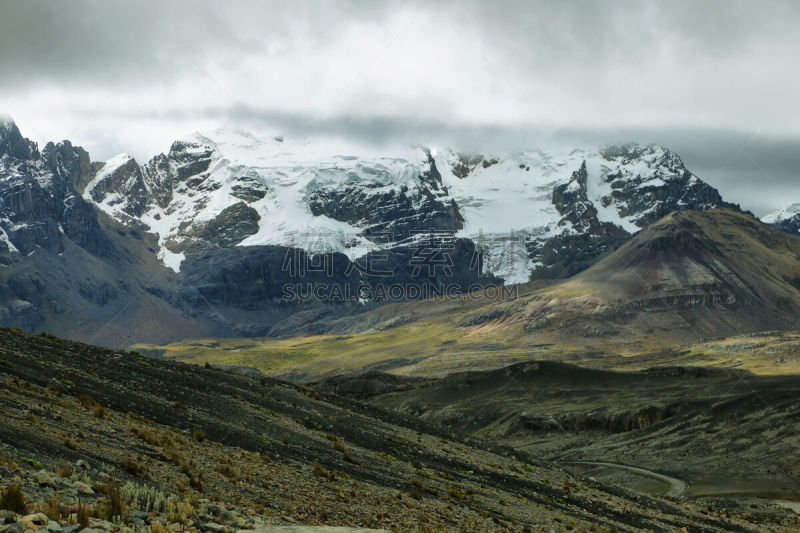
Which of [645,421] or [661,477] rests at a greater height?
[645,421]

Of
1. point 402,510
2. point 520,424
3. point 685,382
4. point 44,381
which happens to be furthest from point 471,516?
point 685,382

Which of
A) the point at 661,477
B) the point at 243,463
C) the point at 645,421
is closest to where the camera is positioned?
the point at 243,463

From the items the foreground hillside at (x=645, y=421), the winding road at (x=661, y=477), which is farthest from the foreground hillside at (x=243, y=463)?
the foreground hillside at (x=645, y=421)

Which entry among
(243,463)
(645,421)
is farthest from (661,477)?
(243,463)

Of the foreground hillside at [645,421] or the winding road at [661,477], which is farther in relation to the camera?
the foreground hillside at [645,421]

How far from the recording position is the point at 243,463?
1359 inches

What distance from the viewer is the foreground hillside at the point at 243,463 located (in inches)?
982

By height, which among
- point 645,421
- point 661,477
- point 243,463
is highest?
point 243,463

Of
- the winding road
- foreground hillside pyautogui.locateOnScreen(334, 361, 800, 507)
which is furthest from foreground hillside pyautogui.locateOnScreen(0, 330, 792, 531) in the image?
foreground hillside pyautogui.locateOnScreen(334, 361, 800, 507)

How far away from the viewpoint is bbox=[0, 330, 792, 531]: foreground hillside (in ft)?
81.9

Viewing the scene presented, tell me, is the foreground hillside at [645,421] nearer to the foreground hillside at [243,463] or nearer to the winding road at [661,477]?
the winding road at [661,477]

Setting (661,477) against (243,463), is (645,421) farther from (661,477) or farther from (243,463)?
(243,463)

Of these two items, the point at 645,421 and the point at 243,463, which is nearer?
the point at 243,463

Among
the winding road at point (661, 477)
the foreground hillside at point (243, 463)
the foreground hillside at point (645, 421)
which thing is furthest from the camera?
the foreground hillside at point (645, 421)
